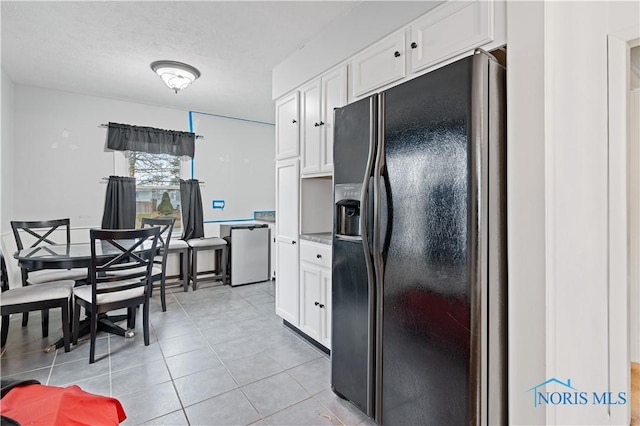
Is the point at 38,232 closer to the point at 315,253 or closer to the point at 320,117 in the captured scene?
the point at 315,253

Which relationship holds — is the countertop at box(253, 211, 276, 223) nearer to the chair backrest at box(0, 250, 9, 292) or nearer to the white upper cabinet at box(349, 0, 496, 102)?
the chair backrest at box(0, 250, 9, 292)

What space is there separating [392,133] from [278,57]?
6.65 feet

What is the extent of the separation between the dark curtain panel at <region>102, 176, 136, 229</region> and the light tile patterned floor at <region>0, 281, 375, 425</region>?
4.34 ft

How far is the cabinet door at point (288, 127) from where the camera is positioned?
9.33 feet

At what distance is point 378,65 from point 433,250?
1.32 m

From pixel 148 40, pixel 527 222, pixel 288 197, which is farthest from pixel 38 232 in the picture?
pixel 527 222

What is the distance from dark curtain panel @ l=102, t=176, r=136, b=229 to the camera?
4.17m

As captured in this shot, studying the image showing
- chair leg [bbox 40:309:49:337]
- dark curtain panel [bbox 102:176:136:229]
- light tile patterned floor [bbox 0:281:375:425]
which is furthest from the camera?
dark curtain panel [bbox 102:176:136:229]

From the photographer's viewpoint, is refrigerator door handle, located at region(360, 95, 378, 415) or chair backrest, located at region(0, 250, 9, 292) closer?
refrigerator door handle, located at region(360, 95, 378, 415)

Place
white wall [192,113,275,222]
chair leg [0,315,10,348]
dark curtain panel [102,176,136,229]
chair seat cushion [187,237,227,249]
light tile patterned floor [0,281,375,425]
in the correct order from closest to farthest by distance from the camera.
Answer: light tile patterned floor [0,281,375,425]
chair leg [0,315,10,348]
dark curtain panel [102,176,136,229]
chair seat cushion [187,237,227,249]
white wall [192,113,275,222]

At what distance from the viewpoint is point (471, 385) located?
4.01ft

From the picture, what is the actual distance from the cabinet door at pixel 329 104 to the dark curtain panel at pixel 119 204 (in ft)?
10.2

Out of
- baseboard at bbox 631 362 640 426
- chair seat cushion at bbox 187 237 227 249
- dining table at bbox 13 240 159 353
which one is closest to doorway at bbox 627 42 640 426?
baseboard at bbox 631 362 640 426

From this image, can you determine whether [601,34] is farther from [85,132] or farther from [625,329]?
[85,132]
